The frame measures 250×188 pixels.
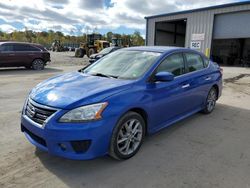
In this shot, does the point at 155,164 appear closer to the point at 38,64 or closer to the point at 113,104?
the point at 113,104

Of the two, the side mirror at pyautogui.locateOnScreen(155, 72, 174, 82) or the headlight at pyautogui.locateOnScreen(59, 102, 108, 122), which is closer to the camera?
the headlight at pyautogui.locateOnScreen(59, 102, 108, 122)

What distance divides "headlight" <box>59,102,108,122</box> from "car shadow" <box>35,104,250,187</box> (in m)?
0.73

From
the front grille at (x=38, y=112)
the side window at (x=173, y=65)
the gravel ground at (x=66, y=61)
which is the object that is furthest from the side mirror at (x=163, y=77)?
the gravel ground at (x=66, y=61)

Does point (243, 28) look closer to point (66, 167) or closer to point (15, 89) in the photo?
point (15, 89)

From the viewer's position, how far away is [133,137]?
343 centimetres

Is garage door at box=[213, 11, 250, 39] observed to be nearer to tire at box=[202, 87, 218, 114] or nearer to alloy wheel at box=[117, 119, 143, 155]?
tire at box=[202, 87, 218, 114]

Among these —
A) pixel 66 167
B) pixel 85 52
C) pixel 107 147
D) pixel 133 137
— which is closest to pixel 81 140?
pixel 107 147

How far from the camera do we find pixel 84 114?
2822mm

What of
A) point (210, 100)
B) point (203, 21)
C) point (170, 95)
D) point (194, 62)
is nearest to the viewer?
point (170, 95)

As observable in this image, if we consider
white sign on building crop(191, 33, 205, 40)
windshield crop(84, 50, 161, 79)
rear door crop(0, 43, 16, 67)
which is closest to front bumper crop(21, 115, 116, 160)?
A: windshield crop(84, 50, 161, 79)

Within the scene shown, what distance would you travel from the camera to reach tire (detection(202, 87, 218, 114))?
552 cm

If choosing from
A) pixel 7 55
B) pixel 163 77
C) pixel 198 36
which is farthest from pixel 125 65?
pixel 198 36

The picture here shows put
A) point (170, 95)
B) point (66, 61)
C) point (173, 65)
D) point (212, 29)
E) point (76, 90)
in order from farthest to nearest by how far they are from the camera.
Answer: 1. point (66, 61)
2. point (212, 29)
3. point (173, 65)
4. point (170, 95)
5. point (76, 90)

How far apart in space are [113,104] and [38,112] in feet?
3.15
